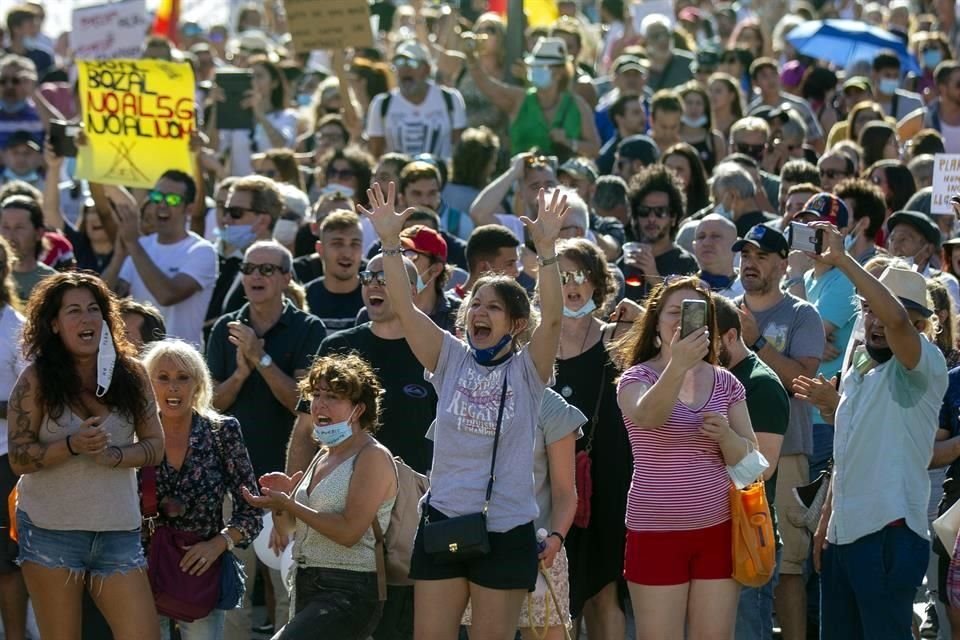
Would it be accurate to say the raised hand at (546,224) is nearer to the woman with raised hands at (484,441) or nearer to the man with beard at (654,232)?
the woman with raised hands at (484,441)

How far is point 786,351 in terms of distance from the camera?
814 cm

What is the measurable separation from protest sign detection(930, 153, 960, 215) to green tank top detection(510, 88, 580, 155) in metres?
3.88

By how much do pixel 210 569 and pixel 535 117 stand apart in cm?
657

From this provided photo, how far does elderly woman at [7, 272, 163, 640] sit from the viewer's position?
287 inches

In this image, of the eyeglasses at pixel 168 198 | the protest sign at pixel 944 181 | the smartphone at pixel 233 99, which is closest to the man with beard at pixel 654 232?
the protest sign at pixel 944 181

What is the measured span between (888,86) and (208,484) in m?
8.98

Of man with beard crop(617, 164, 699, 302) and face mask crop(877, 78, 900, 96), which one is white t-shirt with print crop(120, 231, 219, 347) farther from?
face mask crop(877, 78, 900, 96)

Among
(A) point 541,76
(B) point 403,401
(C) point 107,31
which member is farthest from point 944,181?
(C) point 107,31

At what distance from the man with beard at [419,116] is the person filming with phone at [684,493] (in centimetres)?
698

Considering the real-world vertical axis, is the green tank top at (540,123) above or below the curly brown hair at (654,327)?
below

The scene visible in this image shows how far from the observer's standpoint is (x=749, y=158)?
11.2m

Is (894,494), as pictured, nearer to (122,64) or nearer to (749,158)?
(749,158)

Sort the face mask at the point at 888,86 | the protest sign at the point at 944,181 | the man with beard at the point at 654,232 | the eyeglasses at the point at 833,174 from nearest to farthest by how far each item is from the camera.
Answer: the man with beard at the point at 654,232 → the protest sign at the point at 944,181 → the eyeglasses at the point at 833,174 → the face mask at the point at 888,86

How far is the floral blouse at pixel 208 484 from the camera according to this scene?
7.75 m
